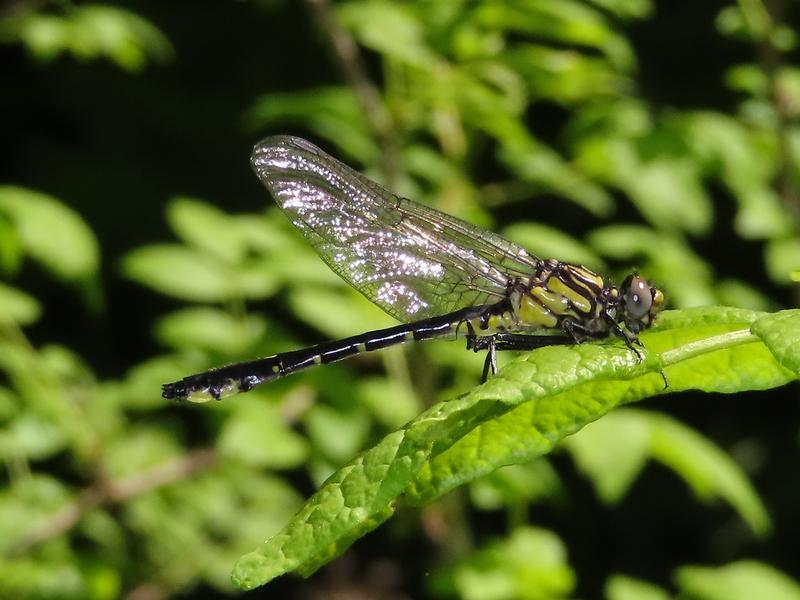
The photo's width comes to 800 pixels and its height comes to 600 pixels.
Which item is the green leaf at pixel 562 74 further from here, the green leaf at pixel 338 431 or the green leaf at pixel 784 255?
the green leaf at pixel 338 431

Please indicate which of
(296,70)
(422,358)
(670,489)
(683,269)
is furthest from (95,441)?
(670,489)

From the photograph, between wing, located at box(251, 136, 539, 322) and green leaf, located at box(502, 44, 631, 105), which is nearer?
wing, located at box(251, 136, 539, 322)

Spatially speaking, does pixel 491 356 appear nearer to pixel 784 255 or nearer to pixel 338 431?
pixel 338 431

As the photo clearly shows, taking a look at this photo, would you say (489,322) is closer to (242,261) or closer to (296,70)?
(242,261)

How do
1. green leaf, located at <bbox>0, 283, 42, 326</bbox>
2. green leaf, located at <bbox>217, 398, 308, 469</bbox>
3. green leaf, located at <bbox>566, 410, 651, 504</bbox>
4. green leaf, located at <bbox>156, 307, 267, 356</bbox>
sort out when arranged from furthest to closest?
green leaf, located at <bbox>156, 307, 267, 356</bbox> < green leaf, located at <bbox>0, 283, 42, 326</bbox> < green leaf, located at <bbox>217, 398, 308, 469</bbox> < green leaf, located at <bbox>566, 410, 651, 504</bbox>

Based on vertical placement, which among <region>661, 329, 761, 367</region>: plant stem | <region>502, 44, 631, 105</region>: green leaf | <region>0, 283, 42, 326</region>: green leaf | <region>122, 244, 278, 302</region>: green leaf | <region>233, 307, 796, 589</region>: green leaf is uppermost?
<region>502, 44, 631, 105</region>: green leaf

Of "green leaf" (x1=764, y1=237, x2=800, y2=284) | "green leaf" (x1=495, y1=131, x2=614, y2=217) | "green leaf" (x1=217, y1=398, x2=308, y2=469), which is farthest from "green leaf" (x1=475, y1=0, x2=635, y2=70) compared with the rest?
"green leaf" (x1=217, y1=398, x2=308, y2=469)

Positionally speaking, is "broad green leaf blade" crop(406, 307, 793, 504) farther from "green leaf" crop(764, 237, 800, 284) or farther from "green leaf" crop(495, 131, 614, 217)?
"green leaf" crop(495, 131, 614, 217)
